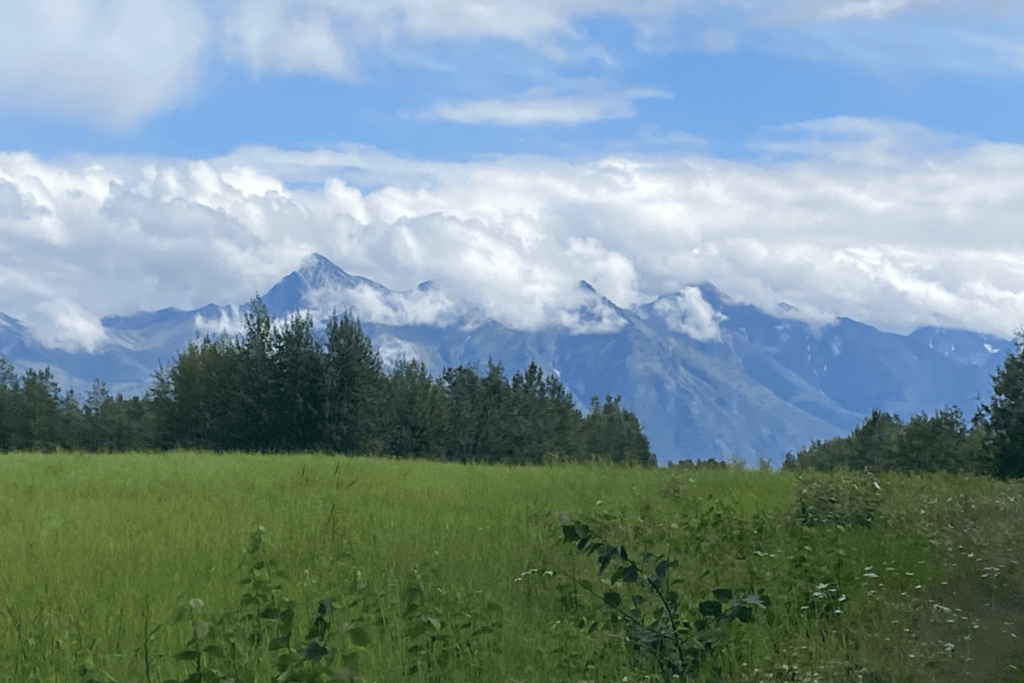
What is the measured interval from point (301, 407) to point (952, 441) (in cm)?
5510

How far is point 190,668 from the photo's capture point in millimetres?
7645

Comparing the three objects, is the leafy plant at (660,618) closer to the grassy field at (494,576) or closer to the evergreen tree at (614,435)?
the grassy field at (494,576)

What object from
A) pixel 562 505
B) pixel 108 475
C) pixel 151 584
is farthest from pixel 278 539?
pixel 108 475

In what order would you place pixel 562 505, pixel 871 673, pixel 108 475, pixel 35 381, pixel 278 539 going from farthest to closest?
1. pixel 35 381
2. pixel 108 475
3. pixel 562 505
4. pixel 278 539
5. pixel 871 673

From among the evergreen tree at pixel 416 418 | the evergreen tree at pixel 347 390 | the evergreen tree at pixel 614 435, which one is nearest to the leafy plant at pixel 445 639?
the evergreen tree at pixel 347 390

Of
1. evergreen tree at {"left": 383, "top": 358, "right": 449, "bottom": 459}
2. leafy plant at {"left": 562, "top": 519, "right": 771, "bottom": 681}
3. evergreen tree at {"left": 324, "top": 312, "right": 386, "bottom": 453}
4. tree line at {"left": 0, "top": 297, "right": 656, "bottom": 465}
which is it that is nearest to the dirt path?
leafy plant at {"left": 562, "top": 519, "right": 771, "bottom": 681}

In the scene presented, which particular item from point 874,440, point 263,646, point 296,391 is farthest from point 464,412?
Result: point 263,646

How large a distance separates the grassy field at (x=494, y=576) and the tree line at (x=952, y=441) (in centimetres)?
818

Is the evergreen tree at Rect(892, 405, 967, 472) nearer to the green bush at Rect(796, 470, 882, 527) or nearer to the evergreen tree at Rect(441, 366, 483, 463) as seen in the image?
the evergreen tree at Rect(441, 366, 483, 463)

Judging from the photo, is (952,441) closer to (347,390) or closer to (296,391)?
(347,390)

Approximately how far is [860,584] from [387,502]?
923cm

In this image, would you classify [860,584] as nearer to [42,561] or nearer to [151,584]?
[151,584]

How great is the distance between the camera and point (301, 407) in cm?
6719

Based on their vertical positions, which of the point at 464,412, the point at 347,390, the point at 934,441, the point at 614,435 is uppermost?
the point at 464,412
